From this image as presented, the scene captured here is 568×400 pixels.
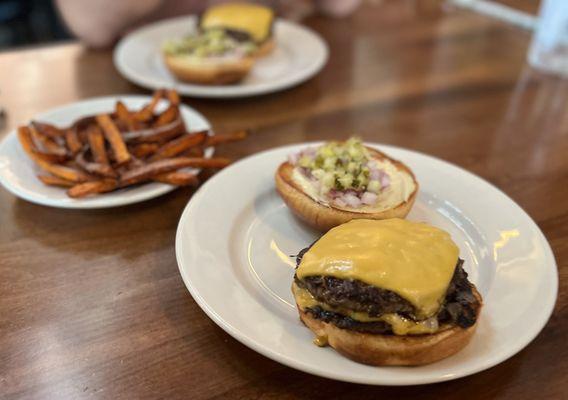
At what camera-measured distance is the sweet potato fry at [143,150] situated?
1.58 metres

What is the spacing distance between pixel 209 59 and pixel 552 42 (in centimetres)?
160

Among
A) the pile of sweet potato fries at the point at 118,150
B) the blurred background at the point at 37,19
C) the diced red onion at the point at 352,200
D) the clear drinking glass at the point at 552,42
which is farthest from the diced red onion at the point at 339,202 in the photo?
the blurred background at the point at 37,19

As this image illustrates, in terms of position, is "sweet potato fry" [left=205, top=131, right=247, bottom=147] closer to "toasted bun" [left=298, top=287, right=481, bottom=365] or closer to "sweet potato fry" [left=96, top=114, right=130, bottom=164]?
"sweet potato fry" [left=96, top=114, right=130, bottom=164]

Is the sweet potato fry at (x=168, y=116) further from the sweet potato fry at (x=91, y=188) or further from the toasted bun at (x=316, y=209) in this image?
the toasted bun at (x=316, y=209)

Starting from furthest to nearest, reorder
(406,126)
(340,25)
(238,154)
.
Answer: (340,25), (406,126), (238,154)

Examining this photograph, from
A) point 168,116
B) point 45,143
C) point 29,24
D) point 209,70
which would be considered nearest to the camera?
point 45,143

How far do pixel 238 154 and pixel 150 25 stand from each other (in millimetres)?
1264

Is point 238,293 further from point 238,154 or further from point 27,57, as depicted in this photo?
→ point 27,57

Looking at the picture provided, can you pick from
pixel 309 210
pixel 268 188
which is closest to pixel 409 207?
pixel 309 210

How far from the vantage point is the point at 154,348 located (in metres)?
1.12

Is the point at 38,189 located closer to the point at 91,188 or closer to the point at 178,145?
the point at 91,188

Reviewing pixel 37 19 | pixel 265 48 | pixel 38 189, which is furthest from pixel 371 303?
pixel 37 19

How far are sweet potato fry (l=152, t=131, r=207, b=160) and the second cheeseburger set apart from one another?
0.67 meters

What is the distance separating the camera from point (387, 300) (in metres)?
0.99
